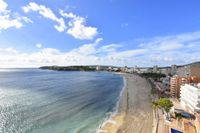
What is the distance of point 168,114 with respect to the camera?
4731 cm

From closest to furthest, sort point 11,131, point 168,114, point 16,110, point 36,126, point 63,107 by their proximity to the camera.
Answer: point 11,131 < point 36,126 < point 168,114 < point 16,110 < point 63,107

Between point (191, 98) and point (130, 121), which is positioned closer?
point (130, 121)

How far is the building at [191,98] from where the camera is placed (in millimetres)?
51188

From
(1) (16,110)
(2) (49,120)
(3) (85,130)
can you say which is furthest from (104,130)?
(1) (16,110)

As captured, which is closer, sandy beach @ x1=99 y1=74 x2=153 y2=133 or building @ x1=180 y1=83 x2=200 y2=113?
sandy beach @ x1=99 y1=74 x2=153 y2=133

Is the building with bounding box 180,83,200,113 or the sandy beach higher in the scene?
the building with bounding box 180,83,200,113

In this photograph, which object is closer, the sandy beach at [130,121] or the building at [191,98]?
the sandy beach at [130,121]

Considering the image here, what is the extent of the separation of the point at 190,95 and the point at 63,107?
103 ft

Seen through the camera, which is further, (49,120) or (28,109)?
(28,109)

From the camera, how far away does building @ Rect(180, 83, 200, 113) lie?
51.2 metres

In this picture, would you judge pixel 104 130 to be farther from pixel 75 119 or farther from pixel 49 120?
pixel 49 120

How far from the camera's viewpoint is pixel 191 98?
5441 cm

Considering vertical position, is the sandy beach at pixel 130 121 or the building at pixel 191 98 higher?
the building at pixel 191 98

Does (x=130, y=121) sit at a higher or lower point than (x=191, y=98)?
lower
